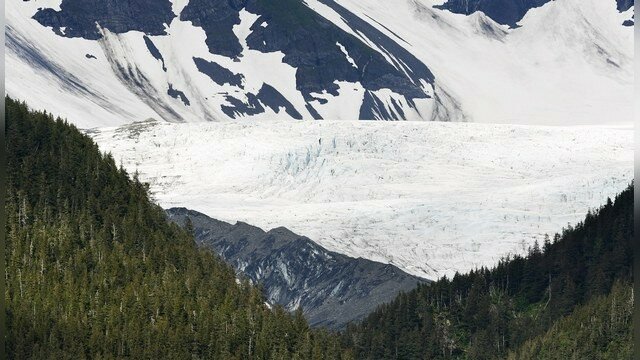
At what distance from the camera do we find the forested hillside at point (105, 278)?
14175 centimetres

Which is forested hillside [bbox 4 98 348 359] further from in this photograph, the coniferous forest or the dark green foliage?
the dark green foliage

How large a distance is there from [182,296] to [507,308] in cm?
4587

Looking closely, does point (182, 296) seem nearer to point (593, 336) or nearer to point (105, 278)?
point (105, 278)

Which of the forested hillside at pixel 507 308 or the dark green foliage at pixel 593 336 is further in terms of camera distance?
the forested hillside at pixel 507 308

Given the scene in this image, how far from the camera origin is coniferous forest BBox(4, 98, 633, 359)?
145250 mm

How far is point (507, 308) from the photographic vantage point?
186 meters

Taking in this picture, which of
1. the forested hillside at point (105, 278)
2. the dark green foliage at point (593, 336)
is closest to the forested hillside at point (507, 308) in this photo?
the dark green foliage at point (593, 336)

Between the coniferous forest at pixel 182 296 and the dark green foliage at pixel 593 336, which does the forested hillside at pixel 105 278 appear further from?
the dark green foliage at pixel 593 336

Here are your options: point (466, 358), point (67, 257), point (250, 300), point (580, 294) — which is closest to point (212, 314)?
point (250, 300)

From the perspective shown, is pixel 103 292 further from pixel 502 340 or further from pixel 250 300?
pixel 502 340

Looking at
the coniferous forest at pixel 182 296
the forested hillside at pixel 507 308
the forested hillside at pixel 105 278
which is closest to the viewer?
the forested hillside at pixel 105 278

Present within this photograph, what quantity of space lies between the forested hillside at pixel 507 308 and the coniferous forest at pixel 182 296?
0.19 metres

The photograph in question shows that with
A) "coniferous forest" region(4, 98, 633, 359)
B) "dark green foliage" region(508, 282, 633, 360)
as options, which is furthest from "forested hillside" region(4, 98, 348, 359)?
"dark green foliage" region(508, 282, 633, 360)

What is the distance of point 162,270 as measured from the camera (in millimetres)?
168625
